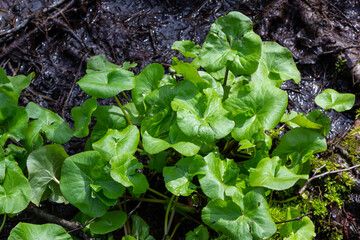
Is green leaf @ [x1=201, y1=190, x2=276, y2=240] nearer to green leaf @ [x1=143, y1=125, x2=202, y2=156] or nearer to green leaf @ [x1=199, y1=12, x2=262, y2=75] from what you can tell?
green leaf @ [x1=143, y1=125, x2=202, y2=156]

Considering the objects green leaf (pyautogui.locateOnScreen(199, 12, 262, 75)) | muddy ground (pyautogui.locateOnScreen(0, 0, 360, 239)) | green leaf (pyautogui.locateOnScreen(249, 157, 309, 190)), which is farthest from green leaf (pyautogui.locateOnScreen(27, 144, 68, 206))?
green leaf (pyautogui.locateOnScreen(249, 157, 309, 190))

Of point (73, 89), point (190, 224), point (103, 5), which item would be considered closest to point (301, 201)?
point (190, 224)

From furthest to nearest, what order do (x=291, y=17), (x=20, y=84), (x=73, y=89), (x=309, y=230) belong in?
(x=291, y=17) → (x=73, y=89) → (x=20, y=84) → (x=309, y=230)

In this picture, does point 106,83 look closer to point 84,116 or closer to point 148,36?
point 84,116

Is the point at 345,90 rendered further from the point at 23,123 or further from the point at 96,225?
the point at 23,123

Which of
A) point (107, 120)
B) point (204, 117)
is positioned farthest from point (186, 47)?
point (107, 120)

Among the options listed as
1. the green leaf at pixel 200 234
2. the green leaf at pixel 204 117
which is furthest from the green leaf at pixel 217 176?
the green leaf at pixel 200 234

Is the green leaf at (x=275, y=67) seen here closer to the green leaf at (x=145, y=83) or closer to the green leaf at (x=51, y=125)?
the green leaf at (x=145, y=83)
